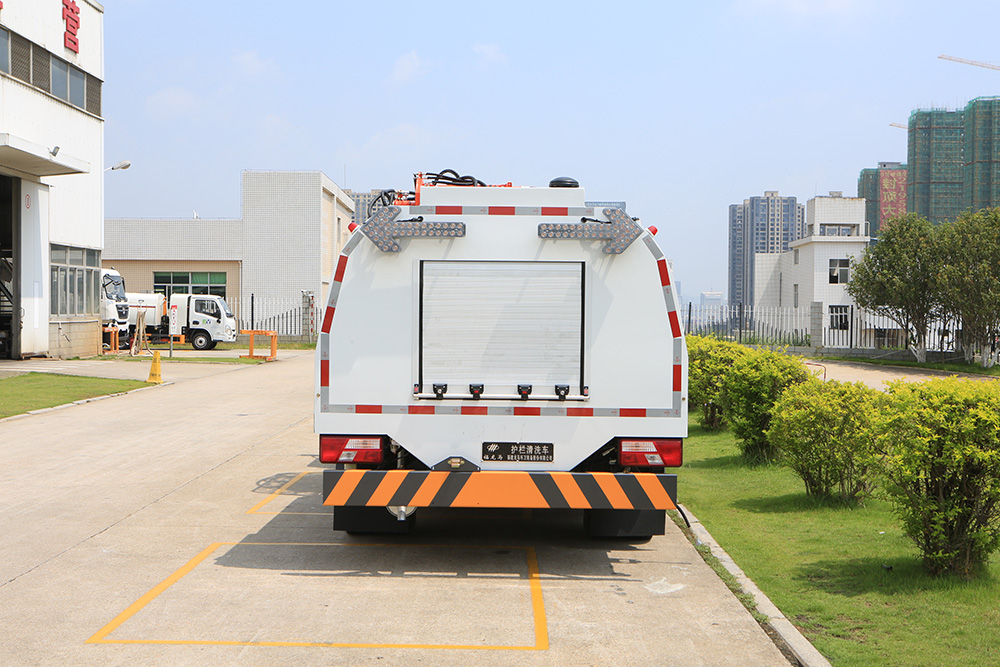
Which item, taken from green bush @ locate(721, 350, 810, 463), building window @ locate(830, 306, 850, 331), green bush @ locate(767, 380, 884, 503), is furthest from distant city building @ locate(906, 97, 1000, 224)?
green bush @ locate(767, 380, 884, 503)

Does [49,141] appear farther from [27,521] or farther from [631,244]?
[631,244]

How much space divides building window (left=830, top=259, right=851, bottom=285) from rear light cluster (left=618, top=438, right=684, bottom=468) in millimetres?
52024

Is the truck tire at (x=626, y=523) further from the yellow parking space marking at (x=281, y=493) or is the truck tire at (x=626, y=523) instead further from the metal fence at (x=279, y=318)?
the metal fence at (x=279, y=318)

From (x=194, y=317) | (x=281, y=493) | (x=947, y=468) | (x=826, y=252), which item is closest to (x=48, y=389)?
(x=281, y=493)

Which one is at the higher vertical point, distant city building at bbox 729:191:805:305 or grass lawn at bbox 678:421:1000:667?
distant city building at bbox 729:191:805:305

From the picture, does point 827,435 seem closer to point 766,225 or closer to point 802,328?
point 802,328

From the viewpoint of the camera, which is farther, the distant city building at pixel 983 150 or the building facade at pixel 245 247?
the distant city building at pixel 983 150

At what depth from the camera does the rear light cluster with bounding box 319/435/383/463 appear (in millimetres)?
7035

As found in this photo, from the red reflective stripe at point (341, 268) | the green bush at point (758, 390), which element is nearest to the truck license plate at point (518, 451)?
the red reflective stripe at point (341, 268)

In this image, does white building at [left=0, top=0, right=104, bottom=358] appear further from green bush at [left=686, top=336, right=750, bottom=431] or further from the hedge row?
the hedge row

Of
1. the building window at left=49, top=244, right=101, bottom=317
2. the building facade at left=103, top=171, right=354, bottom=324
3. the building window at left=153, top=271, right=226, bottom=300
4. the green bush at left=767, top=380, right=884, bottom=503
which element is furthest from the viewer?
the building window at left=153, top=271, right=226, bottom=300

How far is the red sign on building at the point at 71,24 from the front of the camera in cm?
2852

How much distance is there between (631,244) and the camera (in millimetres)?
6945

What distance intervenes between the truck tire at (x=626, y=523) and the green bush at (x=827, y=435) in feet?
6.94
